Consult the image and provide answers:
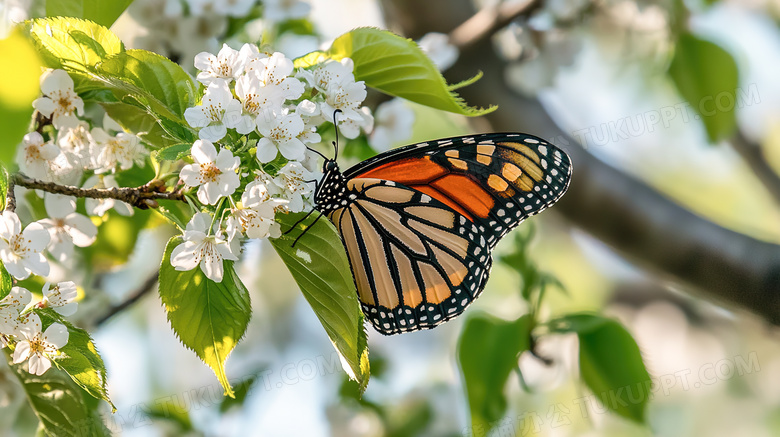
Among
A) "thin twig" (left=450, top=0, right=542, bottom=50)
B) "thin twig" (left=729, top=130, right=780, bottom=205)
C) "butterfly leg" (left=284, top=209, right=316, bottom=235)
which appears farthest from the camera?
"thin twig" (left=729, top=130, right=780, bottom=205)

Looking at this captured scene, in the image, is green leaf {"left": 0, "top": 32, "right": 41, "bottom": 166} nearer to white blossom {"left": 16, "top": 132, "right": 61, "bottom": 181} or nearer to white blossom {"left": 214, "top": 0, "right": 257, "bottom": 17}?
white blossom {"left": 16, "top": 132, "right": 61, "bottom": 181}

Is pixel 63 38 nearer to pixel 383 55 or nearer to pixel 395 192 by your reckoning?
pixel 383 55

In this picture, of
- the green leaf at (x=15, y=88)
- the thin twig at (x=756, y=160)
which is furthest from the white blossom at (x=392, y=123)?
the thin twig at (x=756, y=160)

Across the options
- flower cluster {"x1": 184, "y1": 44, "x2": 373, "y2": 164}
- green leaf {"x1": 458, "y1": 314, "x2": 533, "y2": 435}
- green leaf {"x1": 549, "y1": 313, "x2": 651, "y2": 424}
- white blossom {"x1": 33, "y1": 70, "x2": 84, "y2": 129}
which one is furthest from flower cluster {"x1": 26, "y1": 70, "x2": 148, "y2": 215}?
green leaf {"x1": 549, "y1": 313, "x2": 651, "y2": 424}

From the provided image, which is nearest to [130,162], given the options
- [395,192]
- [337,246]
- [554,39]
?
[337,246]

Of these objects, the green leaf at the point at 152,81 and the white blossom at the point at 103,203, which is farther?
the white blossom at the point at 103,203

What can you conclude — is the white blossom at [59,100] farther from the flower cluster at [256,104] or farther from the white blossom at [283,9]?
the white blossom at [283,9]
